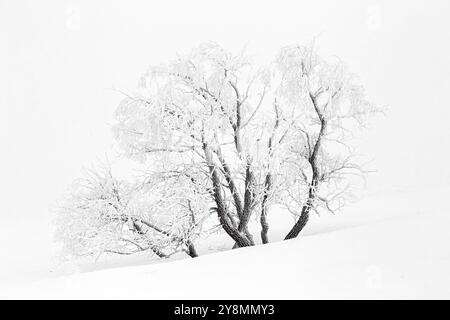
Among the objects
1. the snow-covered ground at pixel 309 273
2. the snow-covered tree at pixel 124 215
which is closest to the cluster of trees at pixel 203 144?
the snow-covered tree at pixel 124 215

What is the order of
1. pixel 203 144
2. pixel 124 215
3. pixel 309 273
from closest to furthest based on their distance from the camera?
pixel 309 273 < pixel 203 144 < pixel 124 215

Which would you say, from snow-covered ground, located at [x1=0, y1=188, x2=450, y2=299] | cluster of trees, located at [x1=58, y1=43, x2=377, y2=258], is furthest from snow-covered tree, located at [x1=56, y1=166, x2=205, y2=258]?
snow-covered ground, located at [x1=0, y1=188, x2=450, y2=299]

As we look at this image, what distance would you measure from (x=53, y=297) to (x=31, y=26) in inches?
3052

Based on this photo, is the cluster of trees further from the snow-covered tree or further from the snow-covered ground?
the snow-covered ground

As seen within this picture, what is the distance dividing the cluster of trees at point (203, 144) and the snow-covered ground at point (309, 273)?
2.38 m

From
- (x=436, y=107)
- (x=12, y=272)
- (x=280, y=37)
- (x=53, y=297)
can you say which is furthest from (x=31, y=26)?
(x=53, y=297)

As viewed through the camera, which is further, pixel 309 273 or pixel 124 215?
pixel 124 215

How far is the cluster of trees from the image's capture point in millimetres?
10422

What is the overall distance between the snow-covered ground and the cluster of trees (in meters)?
2.38

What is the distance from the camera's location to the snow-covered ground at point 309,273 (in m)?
6.09

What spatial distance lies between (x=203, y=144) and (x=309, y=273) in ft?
14.1

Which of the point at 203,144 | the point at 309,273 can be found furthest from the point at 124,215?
the point at 309,273

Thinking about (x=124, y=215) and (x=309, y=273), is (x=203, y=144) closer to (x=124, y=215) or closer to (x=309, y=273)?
(x=124, y=215)

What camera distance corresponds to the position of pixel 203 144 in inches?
412
